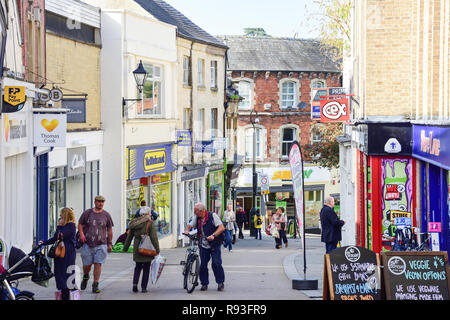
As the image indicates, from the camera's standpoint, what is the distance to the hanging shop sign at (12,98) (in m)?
14.2

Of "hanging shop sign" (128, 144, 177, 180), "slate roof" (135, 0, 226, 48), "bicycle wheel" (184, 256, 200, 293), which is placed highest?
"slate roof" (135, 0, 226, 48)

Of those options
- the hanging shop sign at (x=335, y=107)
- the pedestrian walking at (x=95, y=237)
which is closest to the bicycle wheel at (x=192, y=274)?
the pedestrian walking at (x=95, y=237)

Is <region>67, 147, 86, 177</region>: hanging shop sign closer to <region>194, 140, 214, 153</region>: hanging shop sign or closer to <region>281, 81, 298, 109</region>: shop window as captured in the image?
<region>194, 140, 214, 153</region>: hanging shop sign

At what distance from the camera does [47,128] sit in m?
17.7

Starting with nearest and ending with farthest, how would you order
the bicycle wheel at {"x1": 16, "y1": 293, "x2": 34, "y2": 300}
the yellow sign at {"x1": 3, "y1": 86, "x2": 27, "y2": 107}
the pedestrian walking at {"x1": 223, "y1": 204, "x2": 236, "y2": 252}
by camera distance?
the bicycle wheel at {"x1": 16, "y1": 293, "x2": 34, "y2": 300}, the yellow sign at {"x1": 3, "y1": 86, "x2": 27, "y2": 107}, the pedestrian walking at {"x1": 223, "y1": 204, "x2": 236, "y2": 252}

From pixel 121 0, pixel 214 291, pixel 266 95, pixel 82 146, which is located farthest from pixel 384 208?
pixel 266 95

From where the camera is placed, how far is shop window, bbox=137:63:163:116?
28062mm

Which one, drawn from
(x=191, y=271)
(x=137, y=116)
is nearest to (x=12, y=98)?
(x=191, y=271)

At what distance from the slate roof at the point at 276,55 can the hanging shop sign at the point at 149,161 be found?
2121cm

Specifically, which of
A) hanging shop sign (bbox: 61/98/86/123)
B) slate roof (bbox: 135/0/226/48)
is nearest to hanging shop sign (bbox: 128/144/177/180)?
slate roof (bbox: 135/0/226/48)

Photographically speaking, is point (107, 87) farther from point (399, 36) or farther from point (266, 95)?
point (266, 95)

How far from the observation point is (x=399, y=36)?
1844cm

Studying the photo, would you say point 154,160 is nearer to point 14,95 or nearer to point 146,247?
point 14,95

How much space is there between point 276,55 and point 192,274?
132ft
